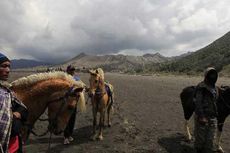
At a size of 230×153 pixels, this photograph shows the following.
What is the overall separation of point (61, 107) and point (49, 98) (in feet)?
0.79

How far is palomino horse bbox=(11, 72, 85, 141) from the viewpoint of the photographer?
5.43 m

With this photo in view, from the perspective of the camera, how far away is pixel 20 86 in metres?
5.46

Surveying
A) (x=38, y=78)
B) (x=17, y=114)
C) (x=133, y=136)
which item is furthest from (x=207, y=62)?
(x=17, y=114)

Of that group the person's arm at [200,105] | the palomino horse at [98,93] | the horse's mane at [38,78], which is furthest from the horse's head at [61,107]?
the palomino horse at [98,93]

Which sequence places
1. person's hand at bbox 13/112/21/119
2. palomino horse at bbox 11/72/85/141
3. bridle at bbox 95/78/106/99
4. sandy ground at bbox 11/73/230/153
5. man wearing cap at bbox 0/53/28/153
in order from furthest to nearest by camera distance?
bridle at bbox 95/78/106/99
sandy ground at bbox 11/73/230/153
palomino horse at bbox 11/72/85/141
person's hand at bbox 13/112/21/119
man wearing cap at bbox 0/53/28/153

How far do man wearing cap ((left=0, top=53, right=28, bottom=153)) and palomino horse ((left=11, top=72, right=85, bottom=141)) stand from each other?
838 millimetres

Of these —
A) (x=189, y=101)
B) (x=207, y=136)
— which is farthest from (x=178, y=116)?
(x=207, y=136)

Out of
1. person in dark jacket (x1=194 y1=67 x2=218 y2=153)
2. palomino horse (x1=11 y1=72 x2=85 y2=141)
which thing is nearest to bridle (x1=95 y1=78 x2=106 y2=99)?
person in dark jacket (x1=194 y1=67 x2=218 y2=153)

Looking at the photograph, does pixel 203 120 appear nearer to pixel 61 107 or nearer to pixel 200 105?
pixel 200 105

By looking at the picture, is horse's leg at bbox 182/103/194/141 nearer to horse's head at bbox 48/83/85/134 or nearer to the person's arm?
the person's arm

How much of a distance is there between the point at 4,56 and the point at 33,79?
1200 millimetres

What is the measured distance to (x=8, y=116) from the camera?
161 inches

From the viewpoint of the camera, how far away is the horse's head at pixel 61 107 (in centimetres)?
546

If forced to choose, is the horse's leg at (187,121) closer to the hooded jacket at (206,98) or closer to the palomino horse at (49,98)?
the hooded jacket at (206,98)
